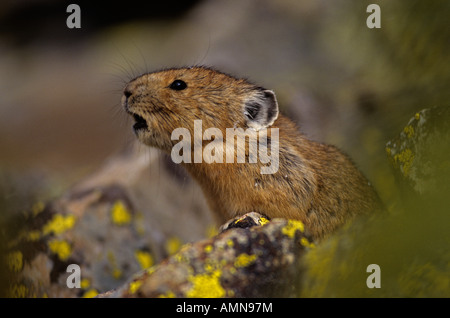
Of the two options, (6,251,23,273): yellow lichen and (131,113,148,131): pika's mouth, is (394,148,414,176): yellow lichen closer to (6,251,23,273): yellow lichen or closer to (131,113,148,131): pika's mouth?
(131,113,148,131): pika's mouth

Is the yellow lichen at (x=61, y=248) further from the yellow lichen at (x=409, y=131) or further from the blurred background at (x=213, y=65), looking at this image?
the yellow lichen at (x=409, y=131)

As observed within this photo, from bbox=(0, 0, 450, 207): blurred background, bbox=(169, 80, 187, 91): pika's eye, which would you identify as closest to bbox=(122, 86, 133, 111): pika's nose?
bbox=(169, 80, 187, 91): pika's eye

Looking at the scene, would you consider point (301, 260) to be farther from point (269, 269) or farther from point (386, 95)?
point (386, 95)

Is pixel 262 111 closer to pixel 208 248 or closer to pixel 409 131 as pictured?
pixel 409 131

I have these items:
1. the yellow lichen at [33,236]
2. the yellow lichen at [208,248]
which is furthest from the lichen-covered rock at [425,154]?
the yellow lichen at [33,236]

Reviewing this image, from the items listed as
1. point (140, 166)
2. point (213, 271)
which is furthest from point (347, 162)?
point (140, 166)

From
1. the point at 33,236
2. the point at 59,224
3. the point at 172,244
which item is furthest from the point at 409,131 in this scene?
the point at 33,236
